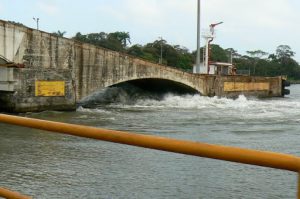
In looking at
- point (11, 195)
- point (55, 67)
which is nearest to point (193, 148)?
point (11, 195)

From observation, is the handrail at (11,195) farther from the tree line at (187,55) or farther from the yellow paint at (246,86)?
the tree line at (187,55)

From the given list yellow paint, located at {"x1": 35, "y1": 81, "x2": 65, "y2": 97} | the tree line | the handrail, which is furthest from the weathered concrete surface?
the tree line

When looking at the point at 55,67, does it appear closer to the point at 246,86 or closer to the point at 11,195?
the point at 11,195

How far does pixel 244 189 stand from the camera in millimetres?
7602

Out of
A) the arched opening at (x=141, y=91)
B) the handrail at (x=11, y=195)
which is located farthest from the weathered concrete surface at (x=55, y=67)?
the handrail at (x=11, y=195)

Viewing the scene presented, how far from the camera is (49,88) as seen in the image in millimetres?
24875

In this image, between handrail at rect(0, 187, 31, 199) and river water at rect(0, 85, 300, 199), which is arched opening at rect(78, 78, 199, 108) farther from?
handrail at rect(0, 187, 31, 199)

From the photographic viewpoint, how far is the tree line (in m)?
90.9

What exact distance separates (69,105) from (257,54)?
11892 centimetres

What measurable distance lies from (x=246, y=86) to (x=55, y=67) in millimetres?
25028

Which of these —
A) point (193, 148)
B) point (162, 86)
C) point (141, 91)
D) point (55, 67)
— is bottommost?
point (193, 148)

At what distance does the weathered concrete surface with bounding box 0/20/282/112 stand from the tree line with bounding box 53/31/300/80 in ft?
145

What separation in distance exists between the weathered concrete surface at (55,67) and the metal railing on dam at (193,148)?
71.4 ft

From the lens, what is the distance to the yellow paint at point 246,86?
4300 centimetres
